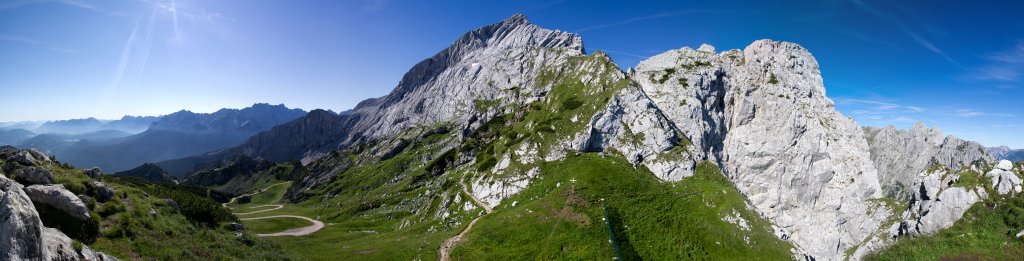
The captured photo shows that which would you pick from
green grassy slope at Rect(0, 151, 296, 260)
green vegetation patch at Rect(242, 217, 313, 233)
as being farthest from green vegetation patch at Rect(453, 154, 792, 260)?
green vegetation patch at Rect(242, 217, 313, 233)

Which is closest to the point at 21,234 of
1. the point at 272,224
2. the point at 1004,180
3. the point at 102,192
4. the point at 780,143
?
the point at 102,192

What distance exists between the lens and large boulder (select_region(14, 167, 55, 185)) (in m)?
31.2

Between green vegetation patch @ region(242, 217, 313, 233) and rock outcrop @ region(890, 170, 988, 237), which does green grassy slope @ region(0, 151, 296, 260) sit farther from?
rock outcrop @ region(890, 170, 988, 237)

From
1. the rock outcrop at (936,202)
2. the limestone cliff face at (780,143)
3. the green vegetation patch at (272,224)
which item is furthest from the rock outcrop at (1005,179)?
the green vegetation patch at (272,224)

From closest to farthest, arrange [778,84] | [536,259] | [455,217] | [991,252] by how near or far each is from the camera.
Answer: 1. [991,252]
2. [536,259]
3. [455,217]
4. [778,84]

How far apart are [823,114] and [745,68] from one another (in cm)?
3703

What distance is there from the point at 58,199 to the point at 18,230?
14.5m

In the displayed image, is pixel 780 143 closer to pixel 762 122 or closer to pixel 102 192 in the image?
pixel 762 122

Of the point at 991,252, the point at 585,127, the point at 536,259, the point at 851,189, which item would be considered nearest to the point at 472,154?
the point at 585,127

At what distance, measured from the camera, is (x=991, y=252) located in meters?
39.5

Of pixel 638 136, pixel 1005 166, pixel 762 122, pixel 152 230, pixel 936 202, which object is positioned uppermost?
pixel 762 122

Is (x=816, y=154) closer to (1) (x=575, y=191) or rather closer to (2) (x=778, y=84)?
(2) (x=778, y=84)

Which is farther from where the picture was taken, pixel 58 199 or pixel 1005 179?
pixel 1005 179

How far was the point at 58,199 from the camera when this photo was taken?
29.2 metres
